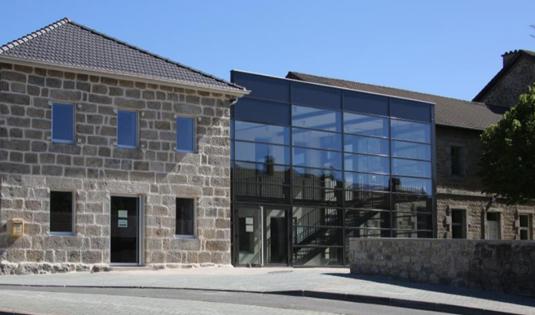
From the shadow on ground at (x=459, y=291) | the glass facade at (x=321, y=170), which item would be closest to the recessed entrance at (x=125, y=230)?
the glass facade at (x=321, y=170)

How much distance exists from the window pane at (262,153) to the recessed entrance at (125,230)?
450 centimetres

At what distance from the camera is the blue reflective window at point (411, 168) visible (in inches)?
1286

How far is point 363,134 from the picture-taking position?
31.6 meters

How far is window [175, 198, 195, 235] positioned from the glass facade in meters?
2.09

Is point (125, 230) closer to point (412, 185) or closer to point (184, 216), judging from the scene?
point (184, 216)

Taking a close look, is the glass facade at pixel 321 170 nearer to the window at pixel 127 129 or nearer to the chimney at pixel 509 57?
the window at pixel 127 129

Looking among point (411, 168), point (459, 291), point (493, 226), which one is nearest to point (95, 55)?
point (459, 291)

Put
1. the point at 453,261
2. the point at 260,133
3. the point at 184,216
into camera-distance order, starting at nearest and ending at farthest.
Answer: the point at 453,261 < the point at 184,216 < the point at 260,133

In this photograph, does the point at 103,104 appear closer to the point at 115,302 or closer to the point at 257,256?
the point at 257,256

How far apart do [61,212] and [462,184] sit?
20.4 m

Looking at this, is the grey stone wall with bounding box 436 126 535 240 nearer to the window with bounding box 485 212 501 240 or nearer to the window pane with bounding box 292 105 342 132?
the window with bounding box 485 212 501 240

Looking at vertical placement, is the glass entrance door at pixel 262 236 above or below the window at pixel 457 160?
below

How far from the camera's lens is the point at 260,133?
28.5 metres

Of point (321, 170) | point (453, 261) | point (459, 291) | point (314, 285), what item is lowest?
point (459, 291)
